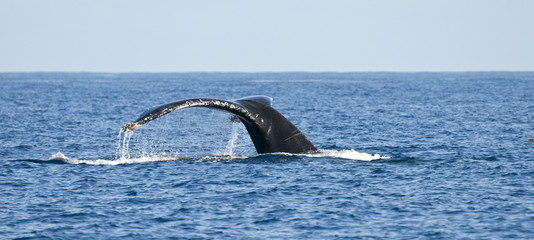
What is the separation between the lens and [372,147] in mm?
29812

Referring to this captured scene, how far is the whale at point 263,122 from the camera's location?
20.2 meters

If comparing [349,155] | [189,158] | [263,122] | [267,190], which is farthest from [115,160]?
[349,155]

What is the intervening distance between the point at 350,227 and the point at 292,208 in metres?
2.08

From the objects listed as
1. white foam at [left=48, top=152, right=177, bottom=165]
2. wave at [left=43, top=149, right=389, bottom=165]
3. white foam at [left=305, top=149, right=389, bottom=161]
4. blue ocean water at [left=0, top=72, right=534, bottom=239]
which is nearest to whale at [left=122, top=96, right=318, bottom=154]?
blue ocean water at [left=0, top=72, right=534, bottom=239]

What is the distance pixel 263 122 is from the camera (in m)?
21.5

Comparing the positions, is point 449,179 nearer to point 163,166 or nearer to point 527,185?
point 527,185

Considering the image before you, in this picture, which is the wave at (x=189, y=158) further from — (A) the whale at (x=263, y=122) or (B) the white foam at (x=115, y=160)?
(A) the whale at (x=263, y=122)

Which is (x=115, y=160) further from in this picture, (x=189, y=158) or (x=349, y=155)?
(x=349, y=155)

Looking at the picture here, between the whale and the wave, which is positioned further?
the wave

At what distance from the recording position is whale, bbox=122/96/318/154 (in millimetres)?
20156

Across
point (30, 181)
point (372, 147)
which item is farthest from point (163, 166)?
point (372, 147)

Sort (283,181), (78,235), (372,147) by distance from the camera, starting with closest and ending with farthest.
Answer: (78,235), (283,181), (372,147)

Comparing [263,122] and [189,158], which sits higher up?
[263,122]

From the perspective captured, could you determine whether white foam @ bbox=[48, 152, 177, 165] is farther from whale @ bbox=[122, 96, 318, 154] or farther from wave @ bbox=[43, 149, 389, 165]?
whale @ bbox=[122, 96, 318, 154]
